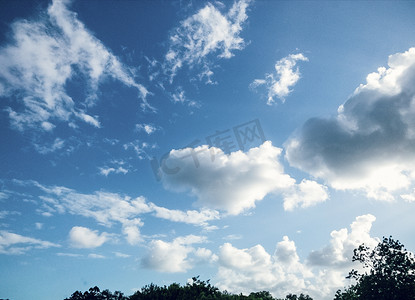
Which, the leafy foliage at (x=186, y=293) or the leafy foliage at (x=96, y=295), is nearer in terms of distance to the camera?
the leafy foliage at (x=186, y=293)

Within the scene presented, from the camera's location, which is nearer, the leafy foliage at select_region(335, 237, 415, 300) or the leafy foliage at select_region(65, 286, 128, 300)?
the leafy foliage at select_region(335, 237, 415, 300)

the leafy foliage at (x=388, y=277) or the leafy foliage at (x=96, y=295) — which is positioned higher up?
the leafy foliage at (x=96, y=295)

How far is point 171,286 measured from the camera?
38.1m

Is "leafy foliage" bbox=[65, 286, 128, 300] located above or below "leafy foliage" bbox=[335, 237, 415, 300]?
above

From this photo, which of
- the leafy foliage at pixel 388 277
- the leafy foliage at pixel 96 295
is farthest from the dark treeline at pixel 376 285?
the leafy foliage at pixel 96 295

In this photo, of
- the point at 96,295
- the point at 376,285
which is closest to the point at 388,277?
the point at 376,285

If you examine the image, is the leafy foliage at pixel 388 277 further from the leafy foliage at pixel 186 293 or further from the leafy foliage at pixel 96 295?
the leafy foliage at pixel 96 295

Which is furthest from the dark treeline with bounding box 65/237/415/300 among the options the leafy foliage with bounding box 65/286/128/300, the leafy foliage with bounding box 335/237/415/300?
the leafy foliage with bounding box 65/286/128/300

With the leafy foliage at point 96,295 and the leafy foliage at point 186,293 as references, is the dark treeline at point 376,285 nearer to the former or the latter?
the leafy foliage at point 186,293

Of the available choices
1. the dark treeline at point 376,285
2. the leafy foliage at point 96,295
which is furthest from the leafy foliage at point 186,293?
the leafy foliage at point 96,295

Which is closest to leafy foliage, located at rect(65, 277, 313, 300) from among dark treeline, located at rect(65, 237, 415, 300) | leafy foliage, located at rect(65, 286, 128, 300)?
dark treeline, located at rect(65, 237, 415, 300)

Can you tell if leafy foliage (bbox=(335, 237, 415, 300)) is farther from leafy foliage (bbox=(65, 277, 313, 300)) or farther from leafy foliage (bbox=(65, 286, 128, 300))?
leafy foliage (bbox=(65, 286, 128, 300))

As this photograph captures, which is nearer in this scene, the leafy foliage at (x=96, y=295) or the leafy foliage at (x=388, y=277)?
the leafy foliage at (x=388, y=277)

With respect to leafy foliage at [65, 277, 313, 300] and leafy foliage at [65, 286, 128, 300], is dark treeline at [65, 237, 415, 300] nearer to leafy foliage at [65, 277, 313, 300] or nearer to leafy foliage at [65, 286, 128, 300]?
leafy foliage at [65, 277, 313, 300]
